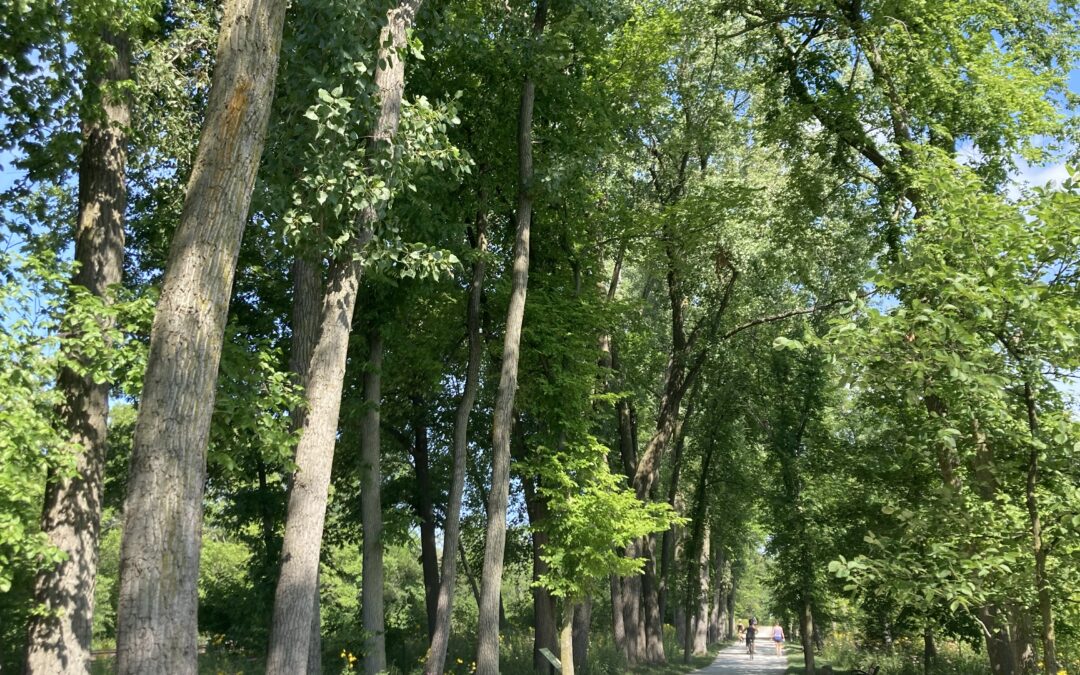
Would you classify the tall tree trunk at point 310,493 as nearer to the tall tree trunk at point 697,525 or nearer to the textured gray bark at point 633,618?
the textured gray bark at point 633,618

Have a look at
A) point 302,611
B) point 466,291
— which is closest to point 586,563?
point 466,291

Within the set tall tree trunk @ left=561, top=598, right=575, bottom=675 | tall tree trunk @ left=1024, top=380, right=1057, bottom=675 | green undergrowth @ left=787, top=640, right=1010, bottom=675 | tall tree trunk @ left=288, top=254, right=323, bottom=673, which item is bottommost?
green undergrowth @ left=787, top=640, right=1010, bottom=675

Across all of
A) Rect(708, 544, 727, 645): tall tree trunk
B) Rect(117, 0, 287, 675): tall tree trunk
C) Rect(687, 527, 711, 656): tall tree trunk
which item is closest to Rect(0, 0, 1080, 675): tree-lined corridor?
Rect(117, 0, 287, 675): tall tree trunk

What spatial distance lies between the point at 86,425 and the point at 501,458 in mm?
6470

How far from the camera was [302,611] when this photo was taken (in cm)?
945

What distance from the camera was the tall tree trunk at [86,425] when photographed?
10.3 meters

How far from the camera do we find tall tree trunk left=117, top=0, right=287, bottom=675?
578cm

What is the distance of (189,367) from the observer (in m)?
6.12

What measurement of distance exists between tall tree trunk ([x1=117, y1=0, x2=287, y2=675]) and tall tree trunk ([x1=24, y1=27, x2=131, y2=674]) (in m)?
4.71

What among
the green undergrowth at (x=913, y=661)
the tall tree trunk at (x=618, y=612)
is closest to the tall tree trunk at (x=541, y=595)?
the tall tree trunk at (x=618, y=612)

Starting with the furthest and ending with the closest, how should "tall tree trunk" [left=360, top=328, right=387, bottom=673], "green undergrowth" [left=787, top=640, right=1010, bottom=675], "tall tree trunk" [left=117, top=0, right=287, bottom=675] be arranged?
"green undergrowth" [left=787, top=640, right=1010, bottom=675] → "tall tree trunk" [left=360, top=328, right=387, bottom=673] → "tall tree trunk" [left=117, top=0, right=287, bottom=675]

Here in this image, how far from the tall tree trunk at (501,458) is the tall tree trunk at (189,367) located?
885 centimetres

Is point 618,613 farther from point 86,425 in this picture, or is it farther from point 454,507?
point 86,425

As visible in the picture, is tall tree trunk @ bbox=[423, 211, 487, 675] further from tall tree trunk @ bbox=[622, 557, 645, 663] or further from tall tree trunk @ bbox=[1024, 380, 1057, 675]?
tall tree trunk @ bbox=[622, 557, 645, 663]
